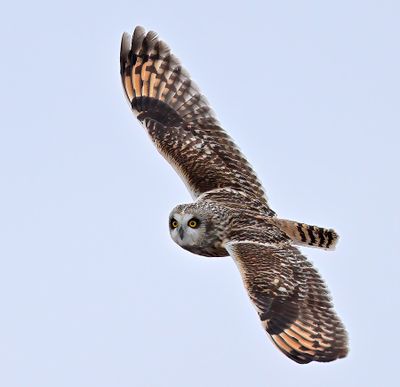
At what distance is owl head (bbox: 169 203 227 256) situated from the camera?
17844 millimetres

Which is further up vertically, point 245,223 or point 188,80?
point 188,80

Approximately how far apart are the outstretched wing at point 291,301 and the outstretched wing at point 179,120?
84.5 inches

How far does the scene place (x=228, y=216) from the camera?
59.4 feet

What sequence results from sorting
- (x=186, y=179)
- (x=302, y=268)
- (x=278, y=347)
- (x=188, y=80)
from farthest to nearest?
1. (x=188, y=80)
2. (x=186, y=179)
3. (x=302, y=268)
4. (x=278, y=347)

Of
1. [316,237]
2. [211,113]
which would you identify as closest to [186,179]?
[211,113]

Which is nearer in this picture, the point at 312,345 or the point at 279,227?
A: the point at 312,345

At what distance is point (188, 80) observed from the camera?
20812 millimetres

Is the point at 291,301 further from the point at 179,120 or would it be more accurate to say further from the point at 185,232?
the point at 179,120

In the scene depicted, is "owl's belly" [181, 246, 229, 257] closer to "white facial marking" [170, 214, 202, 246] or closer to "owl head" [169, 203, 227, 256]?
"owl head" [169, 203, 227, 256]

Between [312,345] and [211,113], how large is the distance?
556cm

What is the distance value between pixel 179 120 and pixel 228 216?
3.04m

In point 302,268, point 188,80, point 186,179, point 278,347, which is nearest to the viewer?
point 278,347

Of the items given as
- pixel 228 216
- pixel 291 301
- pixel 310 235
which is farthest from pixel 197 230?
pixel 291 301

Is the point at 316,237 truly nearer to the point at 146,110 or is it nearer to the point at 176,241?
the point at 176,241
